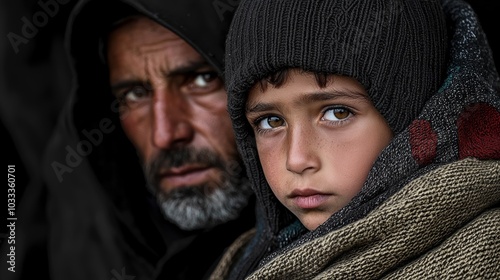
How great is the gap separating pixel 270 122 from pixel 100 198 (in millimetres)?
→ 1087

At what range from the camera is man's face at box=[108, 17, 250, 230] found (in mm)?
2920

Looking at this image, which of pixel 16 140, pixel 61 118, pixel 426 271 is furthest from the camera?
pixel 16 140

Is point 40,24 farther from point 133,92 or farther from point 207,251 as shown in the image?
point 207,251

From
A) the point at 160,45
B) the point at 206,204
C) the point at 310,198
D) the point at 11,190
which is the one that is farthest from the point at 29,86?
the point at 310,198

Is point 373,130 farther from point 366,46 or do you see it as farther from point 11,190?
point 11,190

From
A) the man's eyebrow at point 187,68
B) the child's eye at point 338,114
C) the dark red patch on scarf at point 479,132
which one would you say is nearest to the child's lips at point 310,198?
the child's eye at point 338,114

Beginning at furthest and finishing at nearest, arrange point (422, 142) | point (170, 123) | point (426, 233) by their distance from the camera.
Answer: point (170, 123) < point (422, 142) < point (426, 233)

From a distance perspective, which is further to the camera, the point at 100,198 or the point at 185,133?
the point at 100,198

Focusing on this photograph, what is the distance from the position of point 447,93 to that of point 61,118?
167cm

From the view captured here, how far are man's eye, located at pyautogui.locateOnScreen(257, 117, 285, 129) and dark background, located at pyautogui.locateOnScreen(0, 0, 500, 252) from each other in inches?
55.4

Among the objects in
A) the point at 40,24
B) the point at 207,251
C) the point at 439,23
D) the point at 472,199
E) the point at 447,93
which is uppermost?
the point at 40,24

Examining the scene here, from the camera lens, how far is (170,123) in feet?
9.53

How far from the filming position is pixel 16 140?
11.5 ft

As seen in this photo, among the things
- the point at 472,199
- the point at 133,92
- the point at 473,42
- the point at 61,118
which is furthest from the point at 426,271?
the point at 61,118
